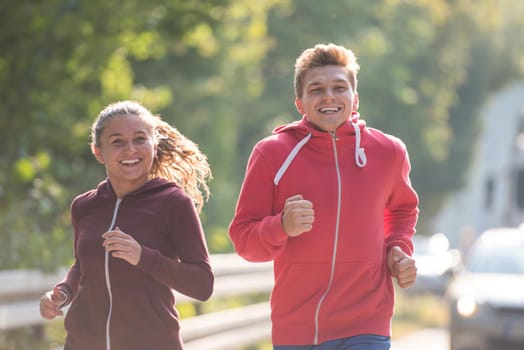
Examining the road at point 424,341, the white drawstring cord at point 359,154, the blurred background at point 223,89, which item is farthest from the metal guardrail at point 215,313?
the white drawstring cord at point 359,154

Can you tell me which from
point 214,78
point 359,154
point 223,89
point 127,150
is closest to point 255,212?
point 359,154

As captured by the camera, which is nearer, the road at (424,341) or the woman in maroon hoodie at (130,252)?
the woman in maroon hoodie at (130,252)

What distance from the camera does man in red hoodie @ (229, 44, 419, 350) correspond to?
492 centimetres

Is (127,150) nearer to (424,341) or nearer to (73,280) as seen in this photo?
(73,280)

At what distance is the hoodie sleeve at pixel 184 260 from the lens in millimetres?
4461

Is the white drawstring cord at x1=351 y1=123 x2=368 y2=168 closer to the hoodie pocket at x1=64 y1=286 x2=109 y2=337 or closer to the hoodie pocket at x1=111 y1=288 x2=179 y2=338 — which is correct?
the hoodie pocket at x1=111 y1=288 x2=179 y2=338

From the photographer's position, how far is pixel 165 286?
460 centimetres

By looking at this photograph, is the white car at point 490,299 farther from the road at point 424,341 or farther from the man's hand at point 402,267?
the man's hand at point 402,267

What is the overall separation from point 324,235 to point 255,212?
29cm

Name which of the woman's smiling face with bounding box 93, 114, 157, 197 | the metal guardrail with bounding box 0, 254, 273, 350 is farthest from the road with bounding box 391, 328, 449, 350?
the woman's smiling face with bounding box 93, 114, 157, 197

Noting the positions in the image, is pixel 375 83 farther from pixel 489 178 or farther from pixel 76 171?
pixel 489 178

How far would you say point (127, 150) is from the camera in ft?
15.5

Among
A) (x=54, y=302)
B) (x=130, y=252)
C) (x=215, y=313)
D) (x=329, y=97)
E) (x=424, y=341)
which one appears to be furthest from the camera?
(x=424, y=341)

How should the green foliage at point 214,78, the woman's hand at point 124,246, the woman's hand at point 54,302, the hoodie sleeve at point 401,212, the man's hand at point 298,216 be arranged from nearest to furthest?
1. the woman's hand at point 124,246
2. the man's hand at point 298,216
3. the woman's hand at point 54,302
4. the hoodie sleeve at point 401,212
5. the green foliage at point 214,78
